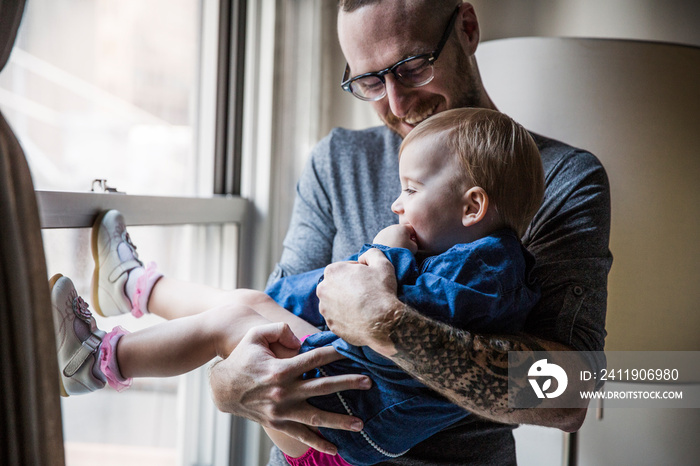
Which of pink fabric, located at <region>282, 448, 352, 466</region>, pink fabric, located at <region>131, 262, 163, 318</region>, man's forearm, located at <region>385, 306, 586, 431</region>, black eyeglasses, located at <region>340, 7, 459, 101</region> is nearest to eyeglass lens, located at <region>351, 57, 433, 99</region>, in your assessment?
black eyeglasses, located at <region>340, 7, 459, 101</region>

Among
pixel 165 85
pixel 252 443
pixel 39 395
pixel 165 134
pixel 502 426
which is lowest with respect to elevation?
pixel 252 443

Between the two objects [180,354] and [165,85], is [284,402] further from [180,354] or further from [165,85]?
[165,85]

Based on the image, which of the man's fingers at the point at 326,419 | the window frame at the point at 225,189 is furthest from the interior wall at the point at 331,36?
the man's fingers at the point at 326,419

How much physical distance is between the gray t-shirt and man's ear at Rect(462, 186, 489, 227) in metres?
0.19

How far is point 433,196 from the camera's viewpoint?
1.05m

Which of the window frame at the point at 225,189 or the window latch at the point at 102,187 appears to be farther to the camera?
the window frame at the point at 225,189

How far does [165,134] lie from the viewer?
1835 mm

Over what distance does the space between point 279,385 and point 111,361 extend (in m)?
0.40

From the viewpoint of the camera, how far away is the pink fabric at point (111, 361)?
1.13 metres

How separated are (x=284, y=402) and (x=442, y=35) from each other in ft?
2.90

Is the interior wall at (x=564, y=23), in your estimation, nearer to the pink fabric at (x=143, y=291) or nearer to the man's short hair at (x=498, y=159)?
the pink fabric at (x=143, y=291)

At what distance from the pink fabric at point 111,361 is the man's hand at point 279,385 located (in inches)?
9.4

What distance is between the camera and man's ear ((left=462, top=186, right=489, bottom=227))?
1.01 meters

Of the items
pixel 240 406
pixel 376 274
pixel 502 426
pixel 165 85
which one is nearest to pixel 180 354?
pixel 240 406
